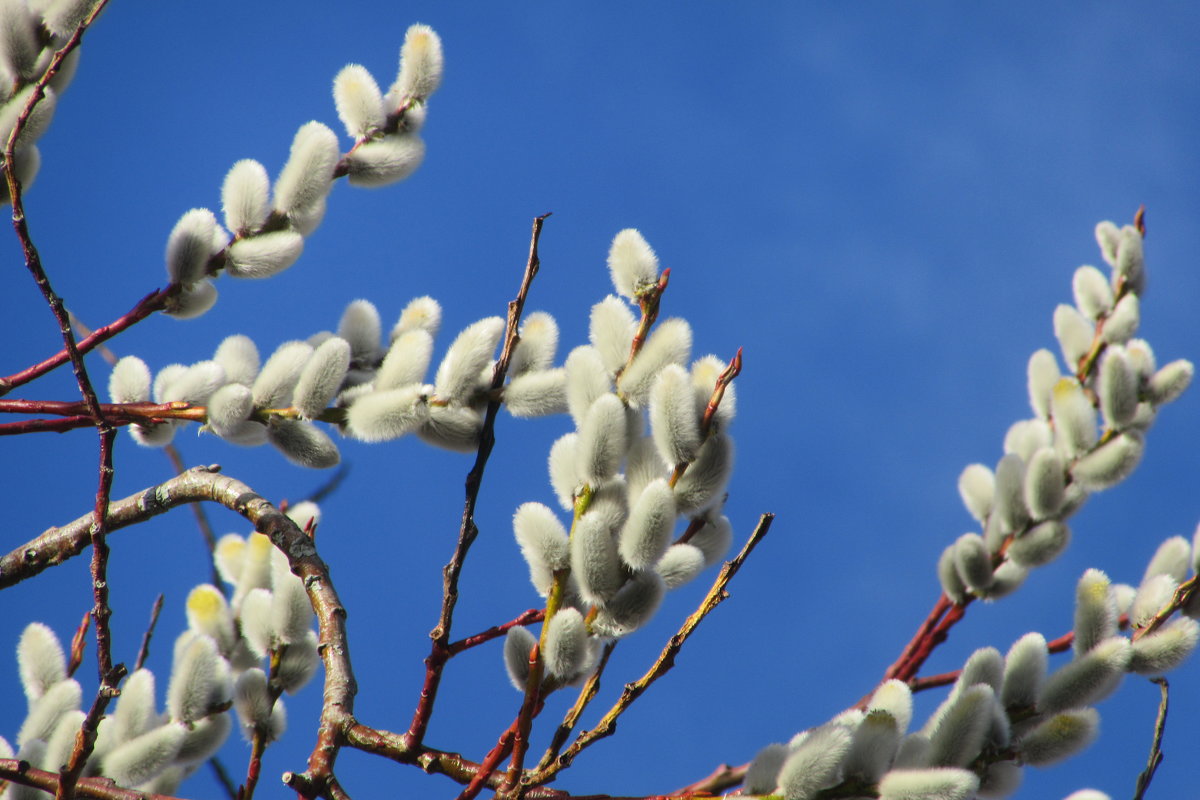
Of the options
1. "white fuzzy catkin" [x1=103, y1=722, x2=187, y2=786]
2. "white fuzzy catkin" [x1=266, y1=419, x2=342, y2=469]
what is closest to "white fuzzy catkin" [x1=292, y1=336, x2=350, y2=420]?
"white fuzzy catkin" [x1=266, y1=419, x2=342, y2=469]

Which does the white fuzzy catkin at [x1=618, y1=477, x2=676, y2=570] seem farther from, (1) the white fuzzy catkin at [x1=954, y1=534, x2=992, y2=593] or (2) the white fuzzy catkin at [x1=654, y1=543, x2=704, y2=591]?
(1) the white fuzzy catkin at [x1=954, y1=534, x2=992, y2=593]

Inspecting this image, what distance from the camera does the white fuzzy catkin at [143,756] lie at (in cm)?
161

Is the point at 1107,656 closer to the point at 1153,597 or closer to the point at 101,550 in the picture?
the point at 1153,597

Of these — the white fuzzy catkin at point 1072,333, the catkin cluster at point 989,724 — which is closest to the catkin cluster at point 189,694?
the catkin cluster at point 989,724

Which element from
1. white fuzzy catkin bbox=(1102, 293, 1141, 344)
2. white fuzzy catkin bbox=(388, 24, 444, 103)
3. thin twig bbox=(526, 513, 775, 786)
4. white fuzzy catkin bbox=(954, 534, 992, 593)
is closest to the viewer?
thin twig bbox=(526, 513, 775, 786)

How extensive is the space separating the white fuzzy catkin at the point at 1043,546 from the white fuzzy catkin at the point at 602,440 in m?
1.36

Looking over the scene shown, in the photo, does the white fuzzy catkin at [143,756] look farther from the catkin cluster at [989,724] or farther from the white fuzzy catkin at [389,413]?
the catkin cluster at [989,724]

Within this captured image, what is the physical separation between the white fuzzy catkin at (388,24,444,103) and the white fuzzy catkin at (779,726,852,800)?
3.93 feet

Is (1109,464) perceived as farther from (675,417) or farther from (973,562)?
(675,417)

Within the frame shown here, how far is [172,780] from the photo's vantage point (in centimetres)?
180

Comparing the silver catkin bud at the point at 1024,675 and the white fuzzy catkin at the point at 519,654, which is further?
the silver catkin bud at the point at 1024,675

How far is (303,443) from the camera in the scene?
5.20 feet

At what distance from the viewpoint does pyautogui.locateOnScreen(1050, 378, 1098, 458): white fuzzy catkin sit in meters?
2.35

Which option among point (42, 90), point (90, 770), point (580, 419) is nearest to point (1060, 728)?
point (580, 419)
